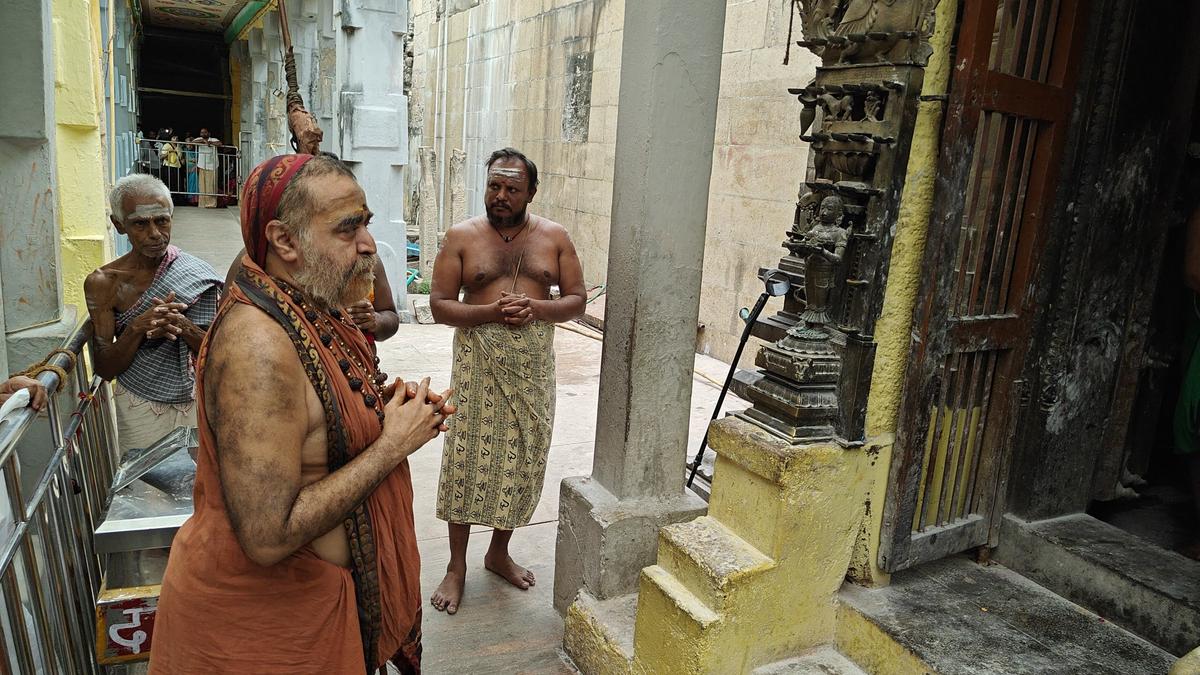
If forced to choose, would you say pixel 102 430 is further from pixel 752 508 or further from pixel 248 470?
pixel 752 508

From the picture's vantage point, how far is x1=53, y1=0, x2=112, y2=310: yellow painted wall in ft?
14.7

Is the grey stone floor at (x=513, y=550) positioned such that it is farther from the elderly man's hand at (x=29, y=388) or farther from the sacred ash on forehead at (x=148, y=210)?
the sacred ash on forehead at (x=148, y=210)

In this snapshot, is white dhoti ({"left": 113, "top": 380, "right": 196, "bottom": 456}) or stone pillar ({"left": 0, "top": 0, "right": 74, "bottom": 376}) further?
stone pillar ({"left": 0, "top": 0, "right": 74, "bottom": 376})

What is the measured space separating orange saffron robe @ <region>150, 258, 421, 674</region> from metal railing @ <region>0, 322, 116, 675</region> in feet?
1.56

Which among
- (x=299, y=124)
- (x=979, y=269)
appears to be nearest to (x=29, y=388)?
(x=299, y=124)

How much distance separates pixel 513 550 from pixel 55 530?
6.94 ft

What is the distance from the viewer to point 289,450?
165 cm

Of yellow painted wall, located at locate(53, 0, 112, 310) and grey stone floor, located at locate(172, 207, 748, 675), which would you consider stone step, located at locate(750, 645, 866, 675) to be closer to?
grey stone floor, located at locate(172, 207, 748, 675)

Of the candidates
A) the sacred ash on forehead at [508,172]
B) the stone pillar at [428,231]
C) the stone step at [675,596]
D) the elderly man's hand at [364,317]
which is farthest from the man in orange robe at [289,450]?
the stone pillar at [428,231]

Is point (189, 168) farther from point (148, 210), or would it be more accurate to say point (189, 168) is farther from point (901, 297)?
point (901, 297)

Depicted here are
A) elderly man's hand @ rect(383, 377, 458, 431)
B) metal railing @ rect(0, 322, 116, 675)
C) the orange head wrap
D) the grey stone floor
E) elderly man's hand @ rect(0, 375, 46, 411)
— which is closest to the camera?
the orange head wrap

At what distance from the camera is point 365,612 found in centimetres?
198

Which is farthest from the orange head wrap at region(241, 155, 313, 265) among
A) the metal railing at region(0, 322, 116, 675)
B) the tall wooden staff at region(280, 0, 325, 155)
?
the tall wooden staff at region(280, 0, 325, 155)

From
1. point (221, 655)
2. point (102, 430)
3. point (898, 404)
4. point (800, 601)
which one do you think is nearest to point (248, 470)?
point (221, 655)
